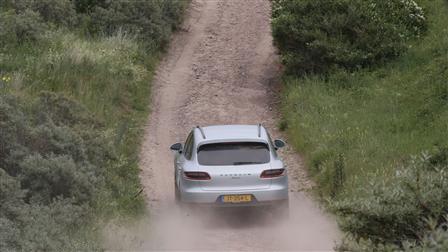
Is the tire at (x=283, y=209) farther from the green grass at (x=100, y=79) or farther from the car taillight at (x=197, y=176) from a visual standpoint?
the green grass at (x=100, y=79)

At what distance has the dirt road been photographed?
1447 centimetres

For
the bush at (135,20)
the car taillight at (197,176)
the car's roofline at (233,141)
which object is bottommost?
the bush at (135,20)

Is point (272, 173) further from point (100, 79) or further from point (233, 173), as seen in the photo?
point (100, 79)

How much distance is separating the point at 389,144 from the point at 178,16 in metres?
14.2

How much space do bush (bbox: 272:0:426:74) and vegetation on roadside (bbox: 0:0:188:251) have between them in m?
4.36

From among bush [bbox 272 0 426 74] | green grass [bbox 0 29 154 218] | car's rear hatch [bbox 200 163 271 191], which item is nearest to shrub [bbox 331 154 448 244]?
car's rear hatch [bbox 200 163 271 191]

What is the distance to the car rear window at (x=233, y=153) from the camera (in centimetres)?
1466

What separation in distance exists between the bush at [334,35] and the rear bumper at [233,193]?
31.6 ft

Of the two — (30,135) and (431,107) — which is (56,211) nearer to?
(30,135)

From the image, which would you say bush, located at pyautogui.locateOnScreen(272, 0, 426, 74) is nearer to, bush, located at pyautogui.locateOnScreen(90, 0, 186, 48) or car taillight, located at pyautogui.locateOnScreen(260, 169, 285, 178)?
bush, located at pyautogui.locateOnScreen(90, 0, 186, 48)

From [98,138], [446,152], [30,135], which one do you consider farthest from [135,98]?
[446,152]

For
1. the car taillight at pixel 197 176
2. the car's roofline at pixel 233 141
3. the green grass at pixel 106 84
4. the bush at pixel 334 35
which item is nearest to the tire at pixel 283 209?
the car's roofline at pixel 233 141

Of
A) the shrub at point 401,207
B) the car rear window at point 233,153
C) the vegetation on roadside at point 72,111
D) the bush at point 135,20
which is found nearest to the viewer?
the shrub at point 401,207

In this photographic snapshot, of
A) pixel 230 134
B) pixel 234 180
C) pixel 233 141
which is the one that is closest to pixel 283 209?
pixel 234 180
